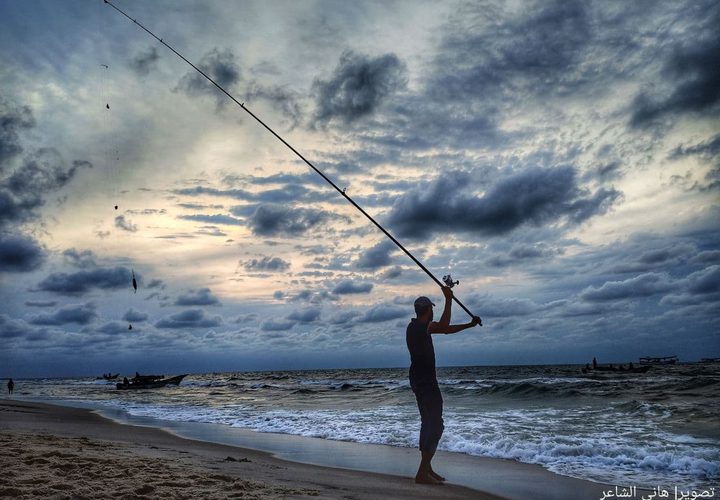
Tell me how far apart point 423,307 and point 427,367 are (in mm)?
755

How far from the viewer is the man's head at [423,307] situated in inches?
263

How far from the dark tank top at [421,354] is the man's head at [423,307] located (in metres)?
0.11

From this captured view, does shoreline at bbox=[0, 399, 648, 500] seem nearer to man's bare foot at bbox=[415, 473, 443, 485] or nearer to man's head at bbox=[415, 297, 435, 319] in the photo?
man's bare foot at bbox=[415, 473, 443, 485]

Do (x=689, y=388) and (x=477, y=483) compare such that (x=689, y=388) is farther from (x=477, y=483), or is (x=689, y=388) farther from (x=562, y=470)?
(x=477, y=483)

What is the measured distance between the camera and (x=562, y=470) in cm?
825

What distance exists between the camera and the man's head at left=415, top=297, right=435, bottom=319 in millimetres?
6680

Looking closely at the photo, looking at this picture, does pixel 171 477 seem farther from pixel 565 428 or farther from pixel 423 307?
pixel 565 428

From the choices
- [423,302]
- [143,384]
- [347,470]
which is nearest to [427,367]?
[423,302]

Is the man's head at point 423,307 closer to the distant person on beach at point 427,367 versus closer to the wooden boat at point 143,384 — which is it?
the distant person on beach at point 427,367

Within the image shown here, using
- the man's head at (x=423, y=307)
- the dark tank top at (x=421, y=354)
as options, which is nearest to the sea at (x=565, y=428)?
the dark tank top at (x=421, y=354)

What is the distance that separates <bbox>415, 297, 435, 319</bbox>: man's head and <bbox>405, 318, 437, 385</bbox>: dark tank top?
0.11 metres

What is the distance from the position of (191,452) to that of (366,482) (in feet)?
14.2

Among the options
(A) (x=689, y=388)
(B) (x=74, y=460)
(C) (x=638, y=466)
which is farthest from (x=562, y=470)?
(A) (x=689, y=388)

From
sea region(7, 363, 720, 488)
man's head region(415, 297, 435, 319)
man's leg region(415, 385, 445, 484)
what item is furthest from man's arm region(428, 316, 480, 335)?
sea region(7, 363, 720, 488)
